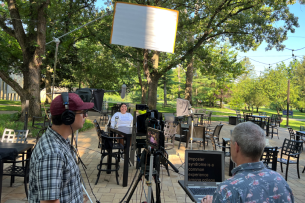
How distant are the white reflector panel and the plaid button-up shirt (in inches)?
287

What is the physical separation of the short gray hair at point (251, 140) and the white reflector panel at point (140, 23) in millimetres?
7207

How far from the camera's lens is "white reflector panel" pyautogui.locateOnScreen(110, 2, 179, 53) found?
27.1 feet

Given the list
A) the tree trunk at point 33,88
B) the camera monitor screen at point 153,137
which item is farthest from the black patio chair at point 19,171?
the tree trunk at point 33,88

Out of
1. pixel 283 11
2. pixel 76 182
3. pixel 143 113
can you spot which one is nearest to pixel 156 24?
pixel 143 113

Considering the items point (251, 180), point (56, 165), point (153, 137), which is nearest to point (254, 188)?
point (251, 180)

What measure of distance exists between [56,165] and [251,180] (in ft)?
3.89

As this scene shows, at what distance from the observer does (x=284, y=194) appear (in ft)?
4.60

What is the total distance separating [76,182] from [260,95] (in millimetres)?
27787

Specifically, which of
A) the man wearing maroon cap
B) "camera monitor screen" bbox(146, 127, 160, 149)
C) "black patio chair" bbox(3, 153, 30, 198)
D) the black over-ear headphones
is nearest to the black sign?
"camera monitor screen" bbox(146, 127, 160, 149)

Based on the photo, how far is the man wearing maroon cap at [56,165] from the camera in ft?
4.36

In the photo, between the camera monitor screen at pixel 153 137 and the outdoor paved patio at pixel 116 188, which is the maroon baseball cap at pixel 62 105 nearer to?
the camera monitor screen at pixel 153 137

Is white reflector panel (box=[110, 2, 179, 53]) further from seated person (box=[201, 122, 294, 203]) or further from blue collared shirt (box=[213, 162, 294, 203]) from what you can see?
blue collared shirt (box=[213, 162, 294, 203])

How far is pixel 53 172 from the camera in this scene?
134cm

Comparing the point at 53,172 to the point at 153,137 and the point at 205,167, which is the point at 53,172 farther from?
the point at 205,167
